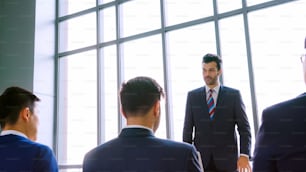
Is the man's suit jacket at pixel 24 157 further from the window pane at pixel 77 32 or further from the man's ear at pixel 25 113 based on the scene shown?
the window pane at pixel 77 32

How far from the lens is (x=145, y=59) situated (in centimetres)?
411

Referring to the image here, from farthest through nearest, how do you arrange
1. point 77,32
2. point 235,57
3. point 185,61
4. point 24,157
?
point 77,32
point 185,61
point 235,57
point 24,157

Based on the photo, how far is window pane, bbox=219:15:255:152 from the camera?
3.32 metres

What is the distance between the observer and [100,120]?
430cm

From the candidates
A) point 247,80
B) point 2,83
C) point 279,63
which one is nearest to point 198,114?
point 247,80

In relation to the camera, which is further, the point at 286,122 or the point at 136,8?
the point at 136,8

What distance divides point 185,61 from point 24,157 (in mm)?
2761

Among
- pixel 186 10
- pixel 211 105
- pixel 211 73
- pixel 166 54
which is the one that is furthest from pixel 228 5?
pixel 211 105

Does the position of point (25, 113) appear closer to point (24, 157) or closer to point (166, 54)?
point (24, 157)

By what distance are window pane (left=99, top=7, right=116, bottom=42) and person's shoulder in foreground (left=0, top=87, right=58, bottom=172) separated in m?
3.07

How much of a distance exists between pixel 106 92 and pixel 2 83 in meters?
1.62

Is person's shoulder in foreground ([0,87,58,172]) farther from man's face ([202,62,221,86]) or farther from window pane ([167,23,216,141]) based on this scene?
window pane ([167,23,216,141])

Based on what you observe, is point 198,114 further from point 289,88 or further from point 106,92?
point 106,92

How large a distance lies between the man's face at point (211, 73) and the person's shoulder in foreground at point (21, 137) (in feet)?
4.76
